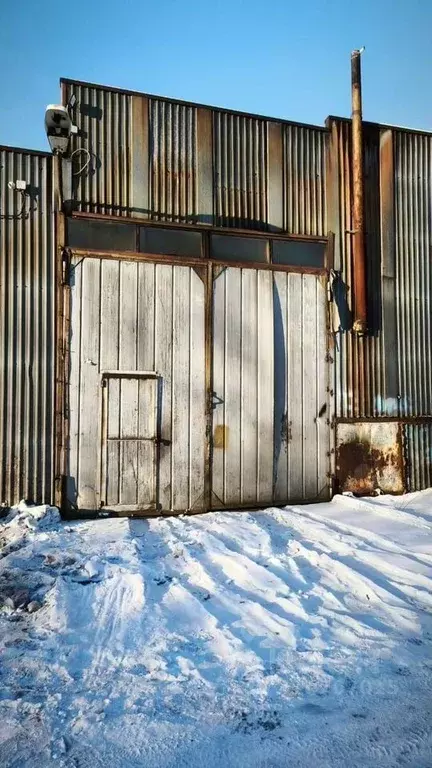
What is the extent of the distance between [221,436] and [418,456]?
3.50m

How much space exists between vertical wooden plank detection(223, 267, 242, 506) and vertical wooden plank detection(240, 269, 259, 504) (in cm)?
7

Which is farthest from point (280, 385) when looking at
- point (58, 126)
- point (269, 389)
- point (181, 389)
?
A: point (58, 126)

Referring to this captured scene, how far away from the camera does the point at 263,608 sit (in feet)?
11.4

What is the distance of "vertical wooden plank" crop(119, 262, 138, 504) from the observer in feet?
20.4

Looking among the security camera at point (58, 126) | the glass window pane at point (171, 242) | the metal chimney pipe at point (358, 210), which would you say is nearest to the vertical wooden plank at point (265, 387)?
the glass window pane at point (171, 242)

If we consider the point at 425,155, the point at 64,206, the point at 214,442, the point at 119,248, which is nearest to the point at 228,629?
the point at 214,442

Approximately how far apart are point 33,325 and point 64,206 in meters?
1.76

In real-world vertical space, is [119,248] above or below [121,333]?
above

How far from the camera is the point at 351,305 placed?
7.30 meters

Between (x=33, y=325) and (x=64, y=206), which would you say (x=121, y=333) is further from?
(x=64, y=206)

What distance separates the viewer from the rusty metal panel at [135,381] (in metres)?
6.12

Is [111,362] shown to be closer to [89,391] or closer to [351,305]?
[89,391]

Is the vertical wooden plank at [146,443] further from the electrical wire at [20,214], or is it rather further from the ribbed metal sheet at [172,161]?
the electrical wire at [20,214]

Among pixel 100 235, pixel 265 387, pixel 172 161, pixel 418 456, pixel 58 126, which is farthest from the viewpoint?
pixel 418 456
